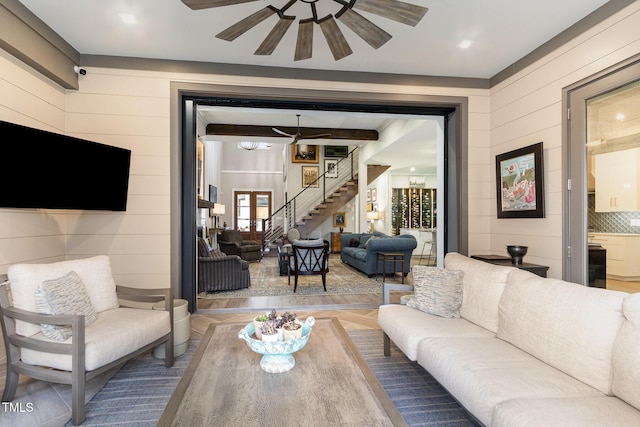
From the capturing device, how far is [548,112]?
10.9 feet

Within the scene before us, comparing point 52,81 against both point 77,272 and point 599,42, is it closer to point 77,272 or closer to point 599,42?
point 77,272

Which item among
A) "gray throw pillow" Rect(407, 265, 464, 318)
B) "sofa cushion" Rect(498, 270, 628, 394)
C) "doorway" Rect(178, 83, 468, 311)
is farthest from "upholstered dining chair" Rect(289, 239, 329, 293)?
"sofa cushion" Rect(498, 270, 628, 394)

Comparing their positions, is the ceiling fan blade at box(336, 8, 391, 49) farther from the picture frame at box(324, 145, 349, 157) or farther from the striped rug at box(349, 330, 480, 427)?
the picture frame at box(324, 145, 349, 157)

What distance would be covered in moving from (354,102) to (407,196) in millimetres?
7639

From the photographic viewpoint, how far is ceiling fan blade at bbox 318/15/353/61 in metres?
2.25

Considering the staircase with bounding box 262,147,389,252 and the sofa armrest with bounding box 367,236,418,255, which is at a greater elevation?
the staircase with bounding box 262,147,389,252

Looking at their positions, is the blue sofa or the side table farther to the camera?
the blue sofa

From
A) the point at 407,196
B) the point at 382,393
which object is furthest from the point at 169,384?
the point at 407,196

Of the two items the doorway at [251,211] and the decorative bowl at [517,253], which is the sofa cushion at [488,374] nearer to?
the decorative bowl at [517,253]

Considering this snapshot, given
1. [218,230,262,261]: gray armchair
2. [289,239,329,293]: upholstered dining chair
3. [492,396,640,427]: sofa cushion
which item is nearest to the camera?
[492,396,640,427]: sofa cushion

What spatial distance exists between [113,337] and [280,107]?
313 cm

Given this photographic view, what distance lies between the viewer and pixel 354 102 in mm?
4070

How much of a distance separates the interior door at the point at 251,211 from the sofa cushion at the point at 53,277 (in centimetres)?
973

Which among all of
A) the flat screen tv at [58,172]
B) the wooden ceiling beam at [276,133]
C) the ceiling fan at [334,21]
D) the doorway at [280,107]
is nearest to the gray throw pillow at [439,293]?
the doorway at [280,107]
